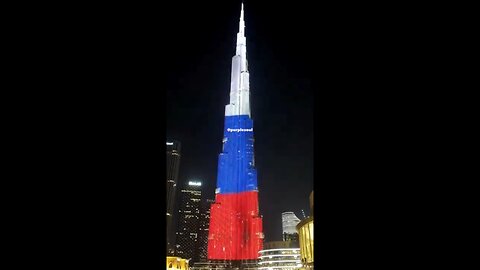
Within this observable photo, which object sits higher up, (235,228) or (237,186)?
(237,186)

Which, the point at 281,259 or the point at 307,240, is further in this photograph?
the point at 281,259

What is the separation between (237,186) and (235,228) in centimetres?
729

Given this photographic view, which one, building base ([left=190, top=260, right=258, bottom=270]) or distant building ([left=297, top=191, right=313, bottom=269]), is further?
building base ([left=190, top=260, right=258, bottom=270])

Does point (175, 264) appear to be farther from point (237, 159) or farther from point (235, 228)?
point (237, 159)

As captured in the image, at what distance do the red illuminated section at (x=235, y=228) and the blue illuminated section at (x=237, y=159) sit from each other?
1.51 meters

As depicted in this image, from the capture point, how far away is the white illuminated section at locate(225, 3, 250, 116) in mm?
71938

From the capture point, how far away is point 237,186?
70.6 meters

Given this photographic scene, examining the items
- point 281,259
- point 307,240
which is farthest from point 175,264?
point 281,259

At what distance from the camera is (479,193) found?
8.68 feet

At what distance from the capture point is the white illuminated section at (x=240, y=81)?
71938mm

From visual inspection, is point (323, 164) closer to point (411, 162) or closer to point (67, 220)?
point (411, 162)

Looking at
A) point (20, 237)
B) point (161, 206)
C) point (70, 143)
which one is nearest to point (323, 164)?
point (161, 206)

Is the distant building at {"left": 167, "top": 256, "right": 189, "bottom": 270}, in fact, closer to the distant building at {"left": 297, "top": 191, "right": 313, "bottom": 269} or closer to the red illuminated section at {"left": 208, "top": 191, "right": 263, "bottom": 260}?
the distant building at {"left": 297, "top": 191, "right": 313, "bottom": 269}

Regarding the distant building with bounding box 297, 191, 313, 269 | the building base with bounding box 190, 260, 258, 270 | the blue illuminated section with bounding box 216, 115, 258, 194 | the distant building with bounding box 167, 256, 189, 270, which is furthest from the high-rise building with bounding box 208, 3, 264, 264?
the distant building with bounding box 297, 191, 313, 269
